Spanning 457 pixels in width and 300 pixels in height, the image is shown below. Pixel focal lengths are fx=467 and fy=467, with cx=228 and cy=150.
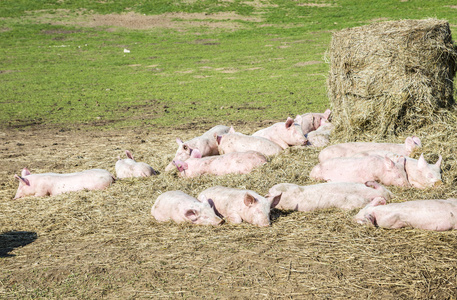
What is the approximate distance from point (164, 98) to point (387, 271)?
→ 39.3 feet

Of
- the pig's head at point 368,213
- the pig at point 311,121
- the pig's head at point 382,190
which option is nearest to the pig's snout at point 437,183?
the pig's head at point 382,190

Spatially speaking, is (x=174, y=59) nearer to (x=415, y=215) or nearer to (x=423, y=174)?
(x=423, y=174)

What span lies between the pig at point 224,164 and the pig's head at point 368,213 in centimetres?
226

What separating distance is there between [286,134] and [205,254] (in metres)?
4.24

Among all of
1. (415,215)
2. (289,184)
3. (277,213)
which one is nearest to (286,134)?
(289,184)

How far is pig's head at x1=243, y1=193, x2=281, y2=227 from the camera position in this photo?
5000 mm

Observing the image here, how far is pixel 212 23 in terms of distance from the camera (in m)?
30.8

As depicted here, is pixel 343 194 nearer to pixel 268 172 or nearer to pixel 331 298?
pixel 268 172

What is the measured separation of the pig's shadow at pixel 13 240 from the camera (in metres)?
4.83

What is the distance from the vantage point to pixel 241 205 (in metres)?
5.23

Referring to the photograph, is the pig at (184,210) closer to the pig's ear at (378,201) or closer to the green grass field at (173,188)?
the green grass field at (173,188)

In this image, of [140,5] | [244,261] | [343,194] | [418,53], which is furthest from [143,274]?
[140,5]

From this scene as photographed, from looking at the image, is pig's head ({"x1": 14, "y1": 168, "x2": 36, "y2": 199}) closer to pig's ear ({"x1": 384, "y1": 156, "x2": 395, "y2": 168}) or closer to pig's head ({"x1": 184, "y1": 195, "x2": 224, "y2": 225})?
pig's head ({"x1": 184, "y1": 195, "x2": 224, "y2": 225})

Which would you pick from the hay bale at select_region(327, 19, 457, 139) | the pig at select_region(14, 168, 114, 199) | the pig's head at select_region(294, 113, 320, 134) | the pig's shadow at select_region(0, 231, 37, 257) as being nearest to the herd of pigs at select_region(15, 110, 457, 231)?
the pig at select_region(14, 168, 114, 199)
